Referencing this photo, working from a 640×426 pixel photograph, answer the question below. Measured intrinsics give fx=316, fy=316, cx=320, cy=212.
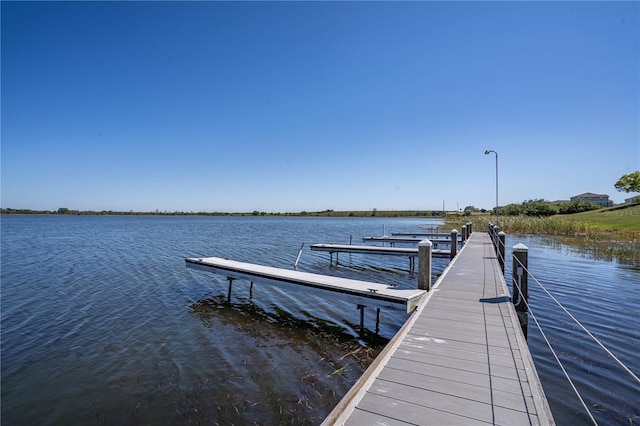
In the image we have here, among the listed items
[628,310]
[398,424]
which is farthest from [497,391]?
[628,310]

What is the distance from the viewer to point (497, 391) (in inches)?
131

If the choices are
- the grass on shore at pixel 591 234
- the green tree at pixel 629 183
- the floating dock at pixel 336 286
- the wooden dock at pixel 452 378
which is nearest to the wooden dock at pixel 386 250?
the floating dock at pixel 336 286

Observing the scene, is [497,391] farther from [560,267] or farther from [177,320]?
[560,267]

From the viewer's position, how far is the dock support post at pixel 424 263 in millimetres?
7109

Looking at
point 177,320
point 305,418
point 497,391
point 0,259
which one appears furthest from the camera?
point 0,259

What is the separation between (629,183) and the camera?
5841cm

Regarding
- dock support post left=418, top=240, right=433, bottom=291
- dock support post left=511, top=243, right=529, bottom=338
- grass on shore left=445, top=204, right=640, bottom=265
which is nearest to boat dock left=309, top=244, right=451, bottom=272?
dock support post left=418, top=240, right=433, bottom=291

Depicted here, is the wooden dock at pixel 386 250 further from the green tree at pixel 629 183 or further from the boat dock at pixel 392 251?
the green tree at pixel 629 183

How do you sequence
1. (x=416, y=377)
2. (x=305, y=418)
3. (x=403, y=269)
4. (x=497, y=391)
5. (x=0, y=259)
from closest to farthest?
(x=497, y=391) < (x=416, y=377) < (x=305, y=418) < (x=403, y=269) < (x=0, y=259)

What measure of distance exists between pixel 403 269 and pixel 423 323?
447 inches

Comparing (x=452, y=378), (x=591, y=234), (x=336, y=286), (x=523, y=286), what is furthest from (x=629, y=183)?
(x=452, y=378)

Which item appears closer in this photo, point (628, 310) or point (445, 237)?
point (628, 310)

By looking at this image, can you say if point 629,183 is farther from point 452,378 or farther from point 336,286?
point 452,378

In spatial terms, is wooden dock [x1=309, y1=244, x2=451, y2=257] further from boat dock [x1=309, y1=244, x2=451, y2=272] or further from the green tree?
the green tree
